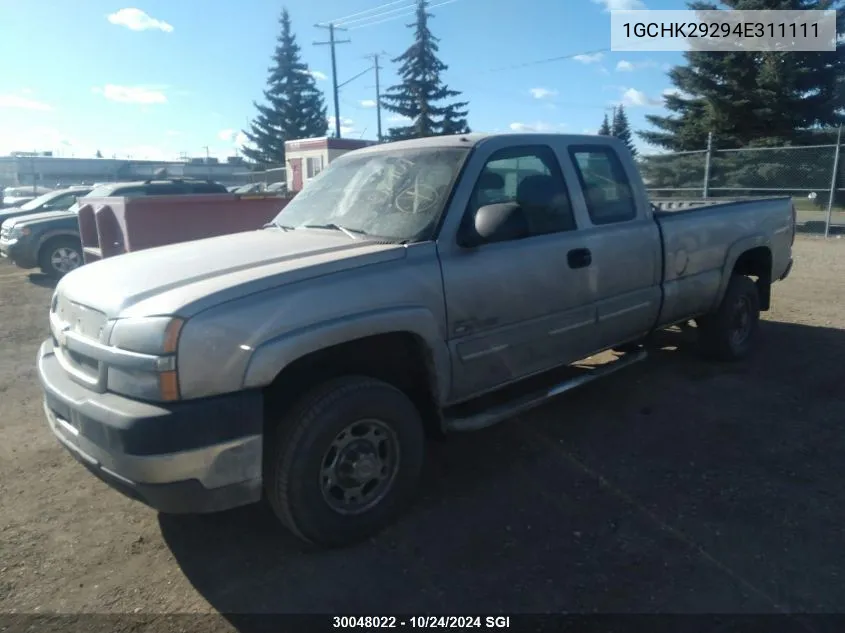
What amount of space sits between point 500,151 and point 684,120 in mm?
25901

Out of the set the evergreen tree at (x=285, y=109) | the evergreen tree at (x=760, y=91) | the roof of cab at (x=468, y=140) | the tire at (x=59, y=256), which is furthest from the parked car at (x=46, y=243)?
the evergreen tree at (x=285, y=109)

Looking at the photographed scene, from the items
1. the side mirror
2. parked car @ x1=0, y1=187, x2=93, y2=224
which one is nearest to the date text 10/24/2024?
the side mirror

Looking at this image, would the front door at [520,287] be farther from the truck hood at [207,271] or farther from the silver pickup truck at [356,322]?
the truck hood at [207,271]

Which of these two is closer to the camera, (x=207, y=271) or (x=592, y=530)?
(x=207, y=271)

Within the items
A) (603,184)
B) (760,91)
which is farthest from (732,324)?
(760,91)

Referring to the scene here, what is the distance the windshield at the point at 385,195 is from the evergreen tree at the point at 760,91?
2357cm

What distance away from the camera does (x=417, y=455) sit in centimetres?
336

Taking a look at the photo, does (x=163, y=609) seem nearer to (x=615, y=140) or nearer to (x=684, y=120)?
(x=615, y=140)

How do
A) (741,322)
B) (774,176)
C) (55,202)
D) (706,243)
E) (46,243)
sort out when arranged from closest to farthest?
(706,243)
(741,322)
(46,243)
(55,202)
(774,176)

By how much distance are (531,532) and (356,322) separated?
1.39m

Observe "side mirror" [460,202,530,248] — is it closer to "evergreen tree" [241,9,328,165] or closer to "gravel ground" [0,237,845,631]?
"gravel ground" [0,237,845,631]

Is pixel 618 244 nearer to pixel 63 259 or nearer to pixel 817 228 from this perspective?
pixel 63 259

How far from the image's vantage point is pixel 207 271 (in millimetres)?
3084

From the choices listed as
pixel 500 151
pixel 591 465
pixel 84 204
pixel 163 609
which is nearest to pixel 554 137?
pixel 500 151
